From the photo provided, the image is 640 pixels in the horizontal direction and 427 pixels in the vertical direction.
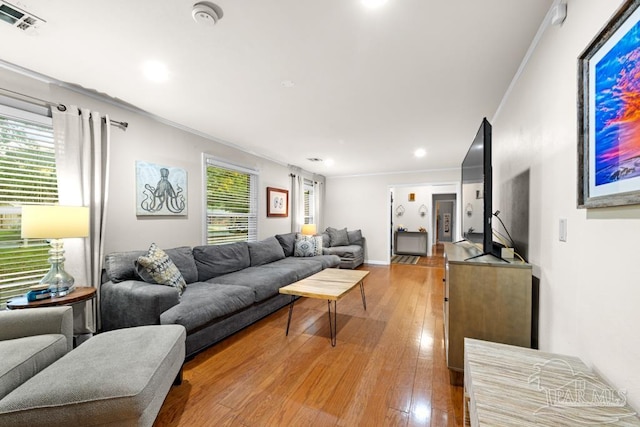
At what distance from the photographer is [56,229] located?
192 cm

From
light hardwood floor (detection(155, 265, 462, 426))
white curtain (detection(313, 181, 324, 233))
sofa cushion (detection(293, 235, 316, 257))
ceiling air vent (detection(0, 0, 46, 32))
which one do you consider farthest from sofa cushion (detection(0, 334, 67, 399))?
white curtain (detection(313, 181, 324, 233))

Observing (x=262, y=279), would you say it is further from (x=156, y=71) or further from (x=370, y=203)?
(x=370, y=203)

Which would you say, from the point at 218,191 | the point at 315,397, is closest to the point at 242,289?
the point at 315,397

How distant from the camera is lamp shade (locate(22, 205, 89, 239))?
1.83m

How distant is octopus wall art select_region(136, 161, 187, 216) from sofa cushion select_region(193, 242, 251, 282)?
614 mm

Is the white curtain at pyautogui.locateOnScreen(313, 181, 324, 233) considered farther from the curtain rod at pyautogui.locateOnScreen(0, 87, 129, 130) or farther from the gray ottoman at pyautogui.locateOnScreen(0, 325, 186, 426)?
the gray ottoman at pyautogui.locateOnScreen(0, 325, 186, 426)

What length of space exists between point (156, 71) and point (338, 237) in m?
5.01

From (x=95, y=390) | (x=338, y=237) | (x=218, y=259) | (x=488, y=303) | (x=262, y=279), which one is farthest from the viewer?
(x=338, y=237)

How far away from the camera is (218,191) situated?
4.00 metres

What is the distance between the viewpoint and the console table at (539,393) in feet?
2.62

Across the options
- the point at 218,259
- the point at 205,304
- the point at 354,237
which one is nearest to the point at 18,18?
the point at 205,304

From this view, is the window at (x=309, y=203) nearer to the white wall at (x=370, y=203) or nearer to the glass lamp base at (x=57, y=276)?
the white wall at (x=370, y=203)

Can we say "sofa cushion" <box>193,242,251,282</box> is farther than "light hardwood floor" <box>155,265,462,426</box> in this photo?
Yes

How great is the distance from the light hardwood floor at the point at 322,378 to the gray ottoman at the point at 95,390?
0.43 m
